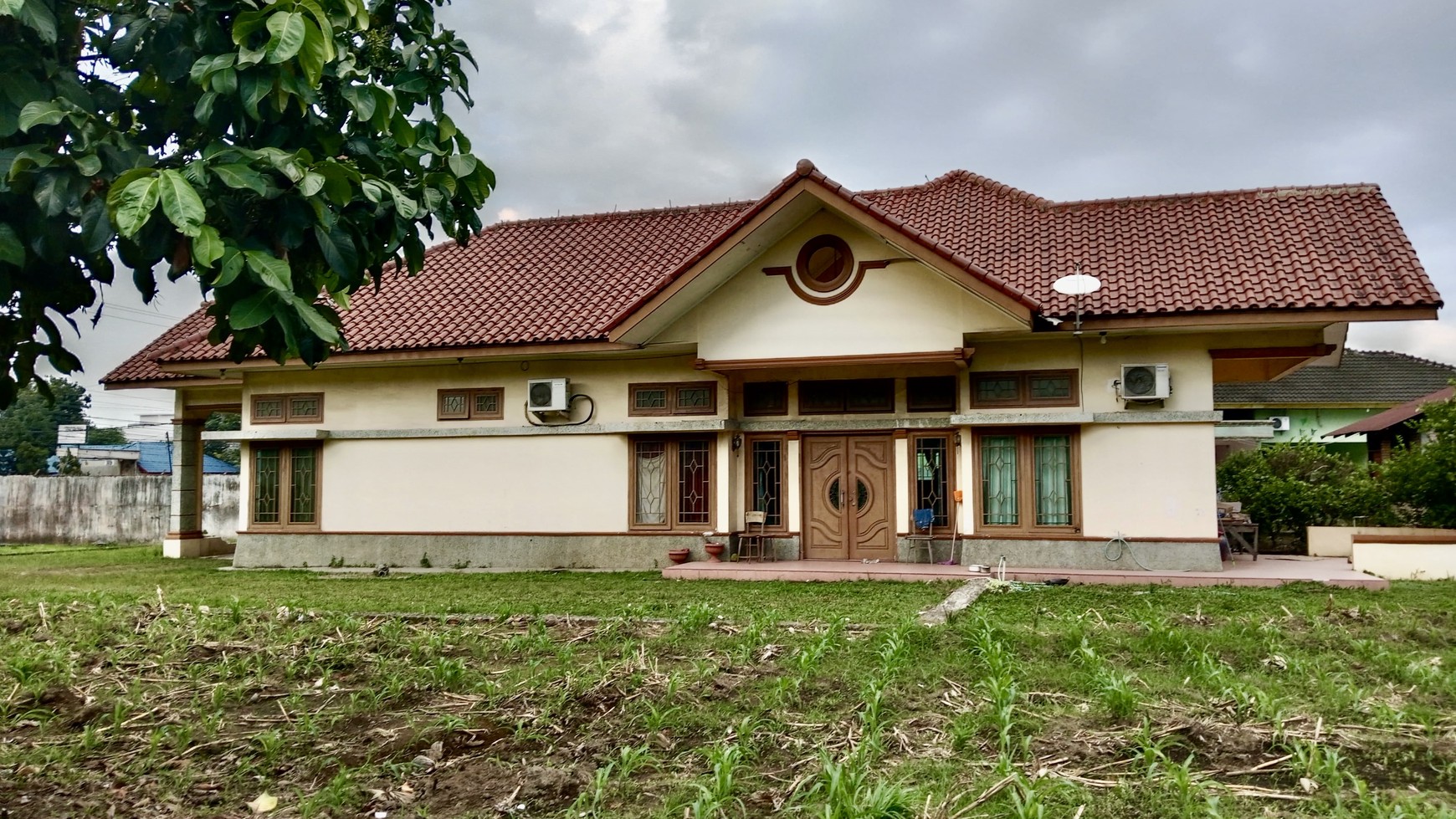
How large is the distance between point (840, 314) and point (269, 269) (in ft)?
30.7

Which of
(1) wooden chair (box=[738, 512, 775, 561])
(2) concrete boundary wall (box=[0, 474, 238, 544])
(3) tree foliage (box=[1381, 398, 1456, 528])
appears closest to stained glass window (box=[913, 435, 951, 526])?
(1) wooden chair (box=[738, 512, 775, 561])

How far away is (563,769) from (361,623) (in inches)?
158

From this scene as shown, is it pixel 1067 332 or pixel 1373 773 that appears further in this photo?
pixel 1067 332

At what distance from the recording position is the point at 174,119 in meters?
4.11

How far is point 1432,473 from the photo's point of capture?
44.6 ft

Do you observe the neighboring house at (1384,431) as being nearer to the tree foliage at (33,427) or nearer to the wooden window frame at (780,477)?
the wooden window frame at (780,477)

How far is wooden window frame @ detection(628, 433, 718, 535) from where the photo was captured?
13484 millimetres

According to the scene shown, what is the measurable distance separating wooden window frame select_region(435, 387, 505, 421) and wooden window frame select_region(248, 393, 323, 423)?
1937mm

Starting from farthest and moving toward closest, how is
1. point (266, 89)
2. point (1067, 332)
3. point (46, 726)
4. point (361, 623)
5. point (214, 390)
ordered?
point (214, 390)
point (1067, 332)
point (361, 623)
point (46, 726)
point (266, 89)

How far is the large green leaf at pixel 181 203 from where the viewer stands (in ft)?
10.2

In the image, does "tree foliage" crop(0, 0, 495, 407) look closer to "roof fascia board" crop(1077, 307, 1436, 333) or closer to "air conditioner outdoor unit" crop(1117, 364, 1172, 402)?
"roof fascia board" crop(1077, 307, 1436, 333)

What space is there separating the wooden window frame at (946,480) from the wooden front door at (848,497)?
0.88ft

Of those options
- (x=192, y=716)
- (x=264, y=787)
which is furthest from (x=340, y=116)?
(x=192, y=716)

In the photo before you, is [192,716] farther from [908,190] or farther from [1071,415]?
[908,190]
